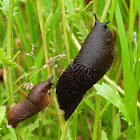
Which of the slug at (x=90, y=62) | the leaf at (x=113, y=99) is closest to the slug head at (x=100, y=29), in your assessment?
the slug at (x=90, y=62)

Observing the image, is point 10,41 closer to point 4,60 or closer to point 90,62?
point 4,60

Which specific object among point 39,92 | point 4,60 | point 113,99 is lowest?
point 113,99

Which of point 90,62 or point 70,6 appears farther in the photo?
point 70,6

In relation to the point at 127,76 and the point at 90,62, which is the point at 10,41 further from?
the point at 127,76

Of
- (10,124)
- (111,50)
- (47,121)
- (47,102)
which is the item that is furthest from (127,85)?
(47,121)

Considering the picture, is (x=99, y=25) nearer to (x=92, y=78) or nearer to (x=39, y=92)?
(x=92, y=78)

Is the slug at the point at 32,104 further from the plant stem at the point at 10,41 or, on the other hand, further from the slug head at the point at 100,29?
the slug head at the point at 100,29

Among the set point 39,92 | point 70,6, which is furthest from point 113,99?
point 70,6

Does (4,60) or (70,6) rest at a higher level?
(70,6)
